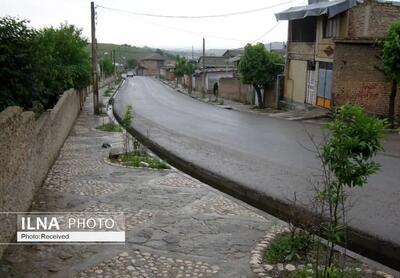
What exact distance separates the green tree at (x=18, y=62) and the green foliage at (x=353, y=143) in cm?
986

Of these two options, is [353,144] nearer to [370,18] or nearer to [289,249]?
[289,249]

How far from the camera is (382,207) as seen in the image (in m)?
8.57

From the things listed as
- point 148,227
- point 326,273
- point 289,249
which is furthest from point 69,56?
point 326,273

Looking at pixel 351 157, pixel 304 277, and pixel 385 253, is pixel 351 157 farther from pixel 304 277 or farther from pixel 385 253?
pixel 385 253

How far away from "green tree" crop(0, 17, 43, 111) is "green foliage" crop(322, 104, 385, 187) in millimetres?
9863

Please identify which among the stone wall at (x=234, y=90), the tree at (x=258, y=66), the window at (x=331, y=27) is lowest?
the stone wall at (x=234, y=90)

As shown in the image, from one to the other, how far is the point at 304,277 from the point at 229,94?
38.1m

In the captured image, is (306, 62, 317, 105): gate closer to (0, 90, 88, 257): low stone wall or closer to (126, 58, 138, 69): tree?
(0, 90, 88, 257): low stone wall

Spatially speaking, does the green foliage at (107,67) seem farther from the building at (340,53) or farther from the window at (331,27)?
the window at (331,27)

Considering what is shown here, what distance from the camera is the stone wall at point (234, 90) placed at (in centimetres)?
3866

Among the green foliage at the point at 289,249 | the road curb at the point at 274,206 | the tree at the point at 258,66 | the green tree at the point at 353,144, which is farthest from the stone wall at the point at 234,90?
the green tree at the point at 353,144

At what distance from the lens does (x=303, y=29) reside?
1143 inches

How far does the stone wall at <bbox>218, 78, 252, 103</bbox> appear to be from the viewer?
38656mm

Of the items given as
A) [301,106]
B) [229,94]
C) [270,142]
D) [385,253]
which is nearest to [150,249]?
[385,253]
